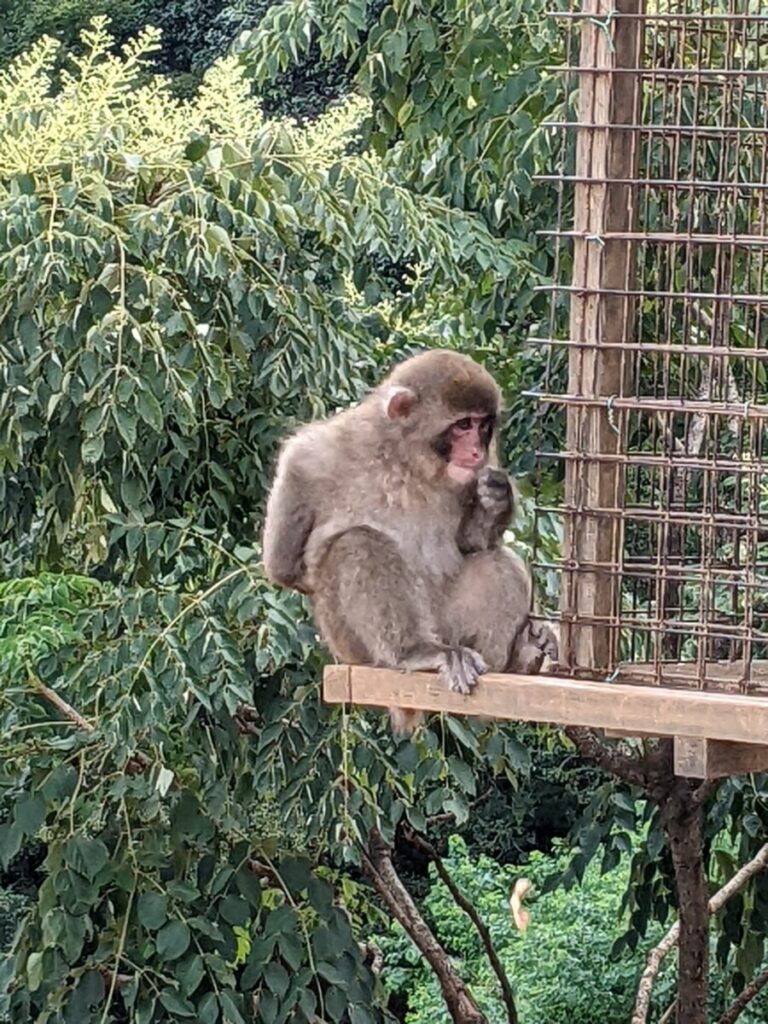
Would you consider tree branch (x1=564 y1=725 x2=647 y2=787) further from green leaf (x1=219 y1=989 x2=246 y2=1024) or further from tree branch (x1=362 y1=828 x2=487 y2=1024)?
green leaf (x1=219 y1=989 x2=246 y2=1024)

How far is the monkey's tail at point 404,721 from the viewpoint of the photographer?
4964mm

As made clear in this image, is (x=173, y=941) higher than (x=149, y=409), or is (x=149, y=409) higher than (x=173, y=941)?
(x=149, y=409)

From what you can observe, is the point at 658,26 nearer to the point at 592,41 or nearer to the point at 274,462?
the point at 592,41

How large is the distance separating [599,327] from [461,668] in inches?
31.6

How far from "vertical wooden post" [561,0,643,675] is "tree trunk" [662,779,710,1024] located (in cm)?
172

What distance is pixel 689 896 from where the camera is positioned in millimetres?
5797

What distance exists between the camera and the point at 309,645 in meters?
5.25

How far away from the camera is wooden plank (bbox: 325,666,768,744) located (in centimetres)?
351

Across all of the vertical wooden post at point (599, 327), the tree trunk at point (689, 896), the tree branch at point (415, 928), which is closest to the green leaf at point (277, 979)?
the tree branch at point (415, 928)

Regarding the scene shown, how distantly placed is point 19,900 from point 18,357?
251 inches

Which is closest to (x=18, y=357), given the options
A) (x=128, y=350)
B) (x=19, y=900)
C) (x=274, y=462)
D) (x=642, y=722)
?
(x=128, y=350)

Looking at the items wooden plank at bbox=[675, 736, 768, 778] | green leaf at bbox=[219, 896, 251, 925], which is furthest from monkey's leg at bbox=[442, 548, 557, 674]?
green leaf at bbox=[219, 896, 251, 925]

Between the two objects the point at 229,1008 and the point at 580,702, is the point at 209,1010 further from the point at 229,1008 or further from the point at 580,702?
the point at 580,702

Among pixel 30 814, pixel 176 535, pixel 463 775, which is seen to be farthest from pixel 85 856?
pixel 463 775
